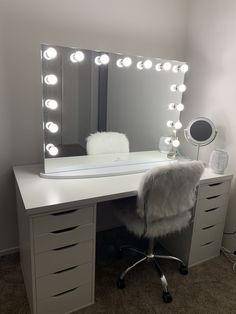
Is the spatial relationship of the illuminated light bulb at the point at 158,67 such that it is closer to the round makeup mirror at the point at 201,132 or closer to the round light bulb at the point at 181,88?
the round light bulb at the point at 181,88

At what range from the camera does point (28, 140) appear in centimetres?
182

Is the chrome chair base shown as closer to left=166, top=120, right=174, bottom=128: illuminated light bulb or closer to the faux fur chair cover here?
the faux fur chair cover

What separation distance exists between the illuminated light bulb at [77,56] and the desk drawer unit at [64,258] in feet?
3.27

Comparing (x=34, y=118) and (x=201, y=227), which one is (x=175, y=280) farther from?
(x=34, y=118)

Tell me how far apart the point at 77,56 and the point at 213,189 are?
136 centimetres

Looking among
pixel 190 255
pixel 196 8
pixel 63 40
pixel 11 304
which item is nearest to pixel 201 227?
pixel 190 255

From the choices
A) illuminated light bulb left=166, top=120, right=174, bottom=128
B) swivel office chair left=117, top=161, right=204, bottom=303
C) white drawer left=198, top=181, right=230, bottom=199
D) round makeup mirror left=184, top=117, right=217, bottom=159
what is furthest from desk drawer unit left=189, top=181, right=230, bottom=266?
illuminated light bulb left=166, top=120, right=174, bottom=128

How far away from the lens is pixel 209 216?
1877 mm

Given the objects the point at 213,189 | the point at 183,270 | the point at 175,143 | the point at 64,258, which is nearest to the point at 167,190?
the point at 213,189

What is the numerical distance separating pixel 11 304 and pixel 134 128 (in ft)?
4.87

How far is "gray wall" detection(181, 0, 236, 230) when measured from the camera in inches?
75.5

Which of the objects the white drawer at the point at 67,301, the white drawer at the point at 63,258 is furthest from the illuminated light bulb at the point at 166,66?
the white drawer at the point at 67,301

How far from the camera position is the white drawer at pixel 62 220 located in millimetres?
1239

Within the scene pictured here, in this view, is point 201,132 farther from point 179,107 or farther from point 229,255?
point 229,255
